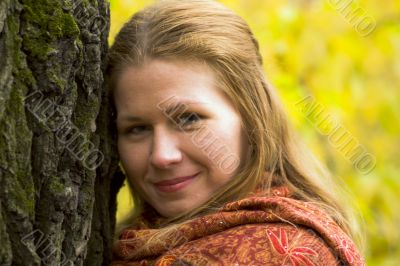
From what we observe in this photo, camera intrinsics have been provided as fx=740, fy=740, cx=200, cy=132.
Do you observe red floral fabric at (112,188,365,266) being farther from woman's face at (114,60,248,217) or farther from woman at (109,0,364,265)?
woman's face at (114,60,248,217)

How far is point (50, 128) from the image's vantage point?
66.6 inches

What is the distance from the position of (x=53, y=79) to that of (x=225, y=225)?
1.99 feet

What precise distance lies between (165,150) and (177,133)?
0.19 feet

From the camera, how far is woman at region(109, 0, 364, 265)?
1.93 meters

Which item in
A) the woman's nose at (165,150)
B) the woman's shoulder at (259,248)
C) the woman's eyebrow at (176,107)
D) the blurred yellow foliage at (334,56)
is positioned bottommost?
the woman's shoulder at (259,248)

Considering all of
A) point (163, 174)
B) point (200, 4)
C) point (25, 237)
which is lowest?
point (25, 237)

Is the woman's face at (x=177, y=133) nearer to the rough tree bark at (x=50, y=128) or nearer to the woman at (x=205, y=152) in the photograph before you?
the woman at (x=205, y=152)

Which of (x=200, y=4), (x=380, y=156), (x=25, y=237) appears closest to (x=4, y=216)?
(x=25, y=237)

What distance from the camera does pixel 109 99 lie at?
2.22 m

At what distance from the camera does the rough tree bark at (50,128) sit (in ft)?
5.06

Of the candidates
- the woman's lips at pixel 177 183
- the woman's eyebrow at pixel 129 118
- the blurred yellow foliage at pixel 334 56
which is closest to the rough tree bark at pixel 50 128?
the woman's eyebrow at pixel 129 118

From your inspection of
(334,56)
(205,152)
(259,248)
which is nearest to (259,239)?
(259,248)

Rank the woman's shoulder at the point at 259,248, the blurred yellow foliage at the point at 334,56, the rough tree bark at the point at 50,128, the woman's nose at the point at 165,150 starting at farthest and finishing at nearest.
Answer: the blurred yellow foliage at the point at 334,56 → the woman's nose at the point at 165,150 → the woman's shoulder at the point at 259,248 → the rough tree bark at the point at 50,128

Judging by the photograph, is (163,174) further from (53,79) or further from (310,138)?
(310,138)
